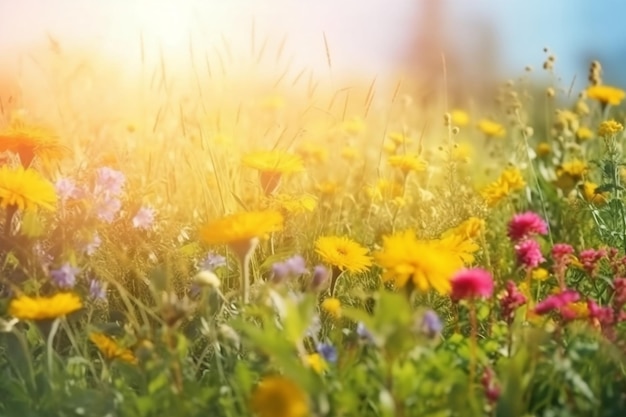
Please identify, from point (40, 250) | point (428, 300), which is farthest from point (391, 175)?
point (40, 250)

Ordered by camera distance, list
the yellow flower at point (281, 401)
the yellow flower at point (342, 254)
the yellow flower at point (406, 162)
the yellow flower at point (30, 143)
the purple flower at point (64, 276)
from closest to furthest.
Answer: the yellow flower at point (281, 401), the purple flower at point (64, 276), the yellow flower at point (342, 254), the yellow flower at point (30, 143), the yellow flower at point (406, 162)

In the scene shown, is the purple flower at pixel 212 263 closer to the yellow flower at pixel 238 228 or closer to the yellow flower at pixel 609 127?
the yellow flower at pixel 238 228

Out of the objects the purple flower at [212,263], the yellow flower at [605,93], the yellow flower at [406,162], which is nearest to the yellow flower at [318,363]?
the purple flower at [212,263]

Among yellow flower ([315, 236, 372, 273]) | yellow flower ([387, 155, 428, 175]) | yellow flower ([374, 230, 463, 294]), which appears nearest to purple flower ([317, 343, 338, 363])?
yellow flower ([374, 230, 463, 294])

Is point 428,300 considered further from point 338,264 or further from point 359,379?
point 359,379

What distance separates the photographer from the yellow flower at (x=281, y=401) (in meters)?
1.10

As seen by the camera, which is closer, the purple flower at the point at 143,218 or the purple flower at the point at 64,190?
the purple flower at the point at 64,190

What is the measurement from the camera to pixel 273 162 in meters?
2.13

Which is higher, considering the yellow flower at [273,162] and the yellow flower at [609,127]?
the yellow flower at [273,162]

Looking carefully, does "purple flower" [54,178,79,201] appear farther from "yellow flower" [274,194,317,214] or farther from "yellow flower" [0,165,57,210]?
"yellow flower" [274,194,317,214]

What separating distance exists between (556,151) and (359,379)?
7.30ft

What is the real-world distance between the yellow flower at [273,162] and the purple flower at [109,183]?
9.7 inches

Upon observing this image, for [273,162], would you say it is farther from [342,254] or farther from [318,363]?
[318,363]

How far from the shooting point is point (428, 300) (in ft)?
7.06
